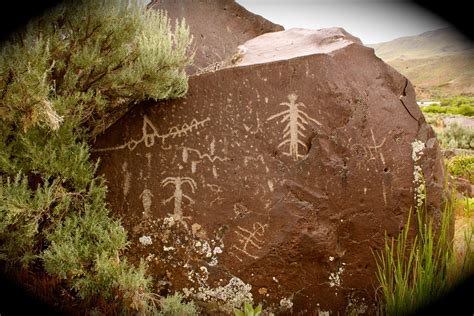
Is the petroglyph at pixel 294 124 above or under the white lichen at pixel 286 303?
above

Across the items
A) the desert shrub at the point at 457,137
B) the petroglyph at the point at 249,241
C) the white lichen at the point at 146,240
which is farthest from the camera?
the desert shrub at the point at 457,137

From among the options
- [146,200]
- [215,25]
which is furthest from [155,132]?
[215,25]


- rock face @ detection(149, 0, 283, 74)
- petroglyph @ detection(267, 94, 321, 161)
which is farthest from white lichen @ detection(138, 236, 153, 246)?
rock face @ detection(149, 0, 283, 74)

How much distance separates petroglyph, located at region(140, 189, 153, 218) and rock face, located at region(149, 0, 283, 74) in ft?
4.82

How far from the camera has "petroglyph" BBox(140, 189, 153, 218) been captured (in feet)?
11.7

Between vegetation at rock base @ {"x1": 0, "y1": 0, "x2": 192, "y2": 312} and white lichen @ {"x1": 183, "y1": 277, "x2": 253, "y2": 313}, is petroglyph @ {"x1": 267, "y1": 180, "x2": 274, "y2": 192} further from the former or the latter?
vegetation at rock base @ {"x1": 0, "y1": 0, "x2": 192, "y2": 312}

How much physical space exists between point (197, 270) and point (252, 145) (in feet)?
3.64

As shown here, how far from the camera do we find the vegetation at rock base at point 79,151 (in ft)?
10.0

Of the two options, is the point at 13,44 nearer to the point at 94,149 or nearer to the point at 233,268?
the point at 94,149

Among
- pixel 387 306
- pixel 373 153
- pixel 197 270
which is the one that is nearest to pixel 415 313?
pixel 387 306

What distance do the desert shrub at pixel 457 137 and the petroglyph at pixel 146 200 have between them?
1011cm

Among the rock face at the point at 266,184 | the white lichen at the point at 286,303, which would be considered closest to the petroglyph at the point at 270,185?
the rock face at the point at 266,184

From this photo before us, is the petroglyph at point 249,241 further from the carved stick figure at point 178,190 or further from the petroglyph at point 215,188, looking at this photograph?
the carved stick figure at point 178,190

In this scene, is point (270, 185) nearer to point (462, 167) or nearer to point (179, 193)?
point (179, 193)
